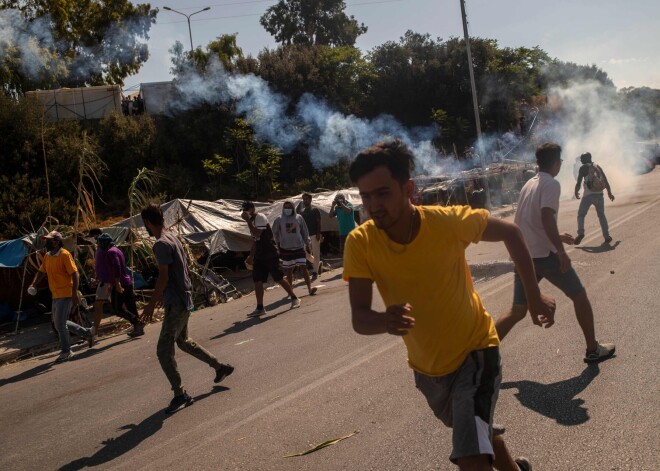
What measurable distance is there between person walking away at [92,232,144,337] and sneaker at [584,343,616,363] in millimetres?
6719

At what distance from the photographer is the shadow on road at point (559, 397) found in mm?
4324

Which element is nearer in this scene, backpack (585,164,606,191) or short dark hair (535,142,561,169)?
short dark hair (535,142,561,169)

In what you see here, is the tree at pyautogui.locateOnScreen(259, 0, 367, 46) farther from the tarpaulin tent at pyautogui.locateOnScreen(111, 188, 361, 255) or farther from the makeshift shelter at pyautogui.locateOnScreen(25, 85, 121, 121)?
the tarpaulin tent at pyautogui.locateOnScreen(111, 188, 361, 255)

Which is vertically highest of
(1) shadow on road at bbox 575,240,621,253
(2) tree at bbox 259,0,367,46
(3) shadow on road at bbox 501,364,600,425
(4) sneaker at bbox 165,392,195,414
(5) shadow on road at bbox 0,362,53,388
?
(2) tree at bbox 259,0,367,46

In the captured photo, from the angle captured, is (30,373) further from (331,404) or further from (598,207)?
(598,207)

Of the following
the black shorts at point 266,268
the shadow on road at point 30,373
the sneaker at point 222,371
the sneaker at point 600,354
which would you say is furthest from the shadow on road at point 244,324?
the sneaker at point 600,354

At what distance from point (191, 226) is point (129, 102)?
19477 mm

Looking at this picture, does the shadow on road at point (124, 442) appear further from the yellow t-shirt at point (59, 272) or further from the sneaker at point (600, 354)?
the yellow t-shirt at point (59, 272)

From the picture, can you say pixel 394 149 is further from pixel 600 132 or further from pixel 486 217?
pixel 600 132

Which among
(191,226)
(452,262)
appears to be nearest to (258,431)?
(452,262)

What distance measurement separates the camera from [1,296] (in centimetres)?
1382

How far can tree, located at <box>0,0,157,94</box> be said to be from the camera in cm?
2964

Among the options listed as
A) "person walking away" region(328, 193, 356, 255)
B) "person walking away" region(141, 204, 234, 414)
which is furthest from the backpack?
"person walking away" region(141, 204, 234, 414)

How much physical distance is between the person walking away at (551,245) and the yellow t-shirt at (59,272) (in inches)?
247
